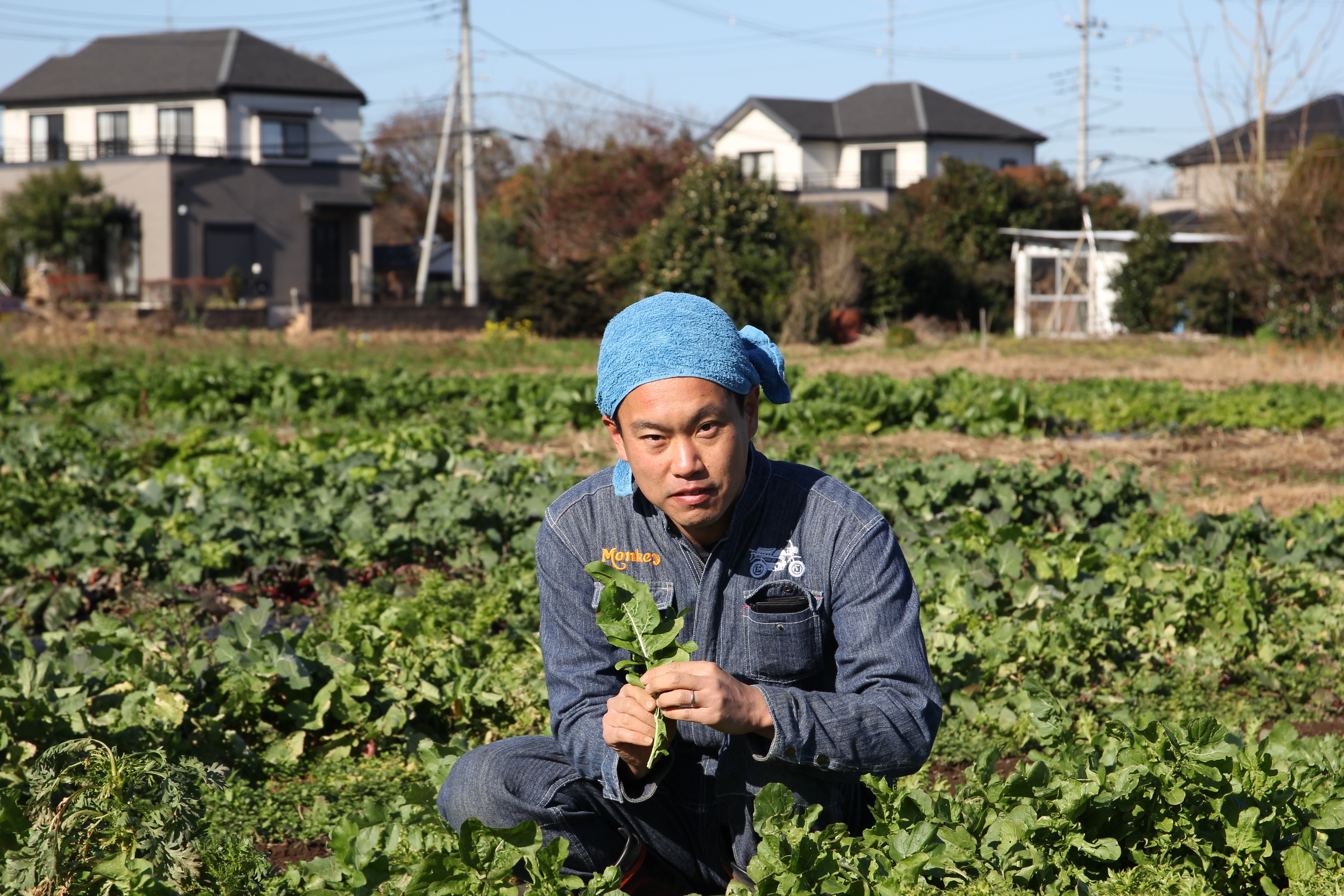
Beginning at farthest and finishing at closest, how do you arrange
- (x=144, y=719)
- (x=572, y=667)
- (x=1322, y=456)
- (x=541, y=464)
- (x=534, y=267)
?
(x=534, y=267), (x=1322, y=456), (x=541, y=464), (x=144, y=719), (x=572, y=667)

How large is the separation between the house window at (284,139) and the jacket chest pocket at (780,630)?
Result: 4162 cm

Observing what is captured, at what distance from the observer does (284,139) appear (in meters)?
41.0

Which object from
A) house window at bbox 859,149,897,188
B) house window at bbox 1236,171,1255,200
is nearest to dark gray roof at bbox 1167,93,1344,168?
house window at bbox 859,149,897,188

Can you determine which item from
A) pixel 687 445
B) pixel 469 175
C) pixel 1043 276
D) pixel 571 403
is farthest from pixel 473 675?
pixel 1043 276

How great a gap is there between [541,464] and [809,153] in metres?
46.7

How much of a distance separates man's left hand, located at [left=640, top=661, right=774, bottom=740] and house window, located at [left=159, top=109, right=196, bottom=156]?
43161 millimetres

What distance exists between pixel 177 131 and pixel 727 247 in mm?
24266

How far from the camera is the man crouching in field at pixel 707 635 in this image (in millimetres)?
2113

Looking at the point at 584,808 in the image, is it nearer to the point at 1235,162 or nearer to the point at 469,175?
the point at 469,175

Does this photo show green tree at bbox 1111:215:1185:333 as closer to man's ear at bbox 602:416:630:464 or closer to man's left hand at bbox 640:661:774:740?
man's ear at bbox 602:416:630:464

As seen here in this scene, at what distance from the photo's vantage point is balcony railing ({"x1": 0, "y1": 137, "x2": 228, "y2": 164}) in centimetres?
4062

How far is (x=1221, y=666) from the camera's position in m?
4.14

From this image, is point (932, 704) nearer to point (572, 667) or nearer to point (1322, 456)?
point (572, 667)

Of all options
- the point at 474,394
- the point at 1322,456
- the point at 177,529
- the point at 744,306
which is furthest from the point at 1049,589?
the point at 744,306
